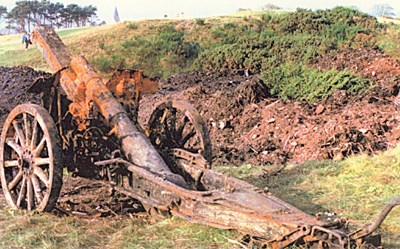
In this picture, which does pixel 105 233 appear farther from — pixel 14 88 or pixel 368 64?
pixel 14 88

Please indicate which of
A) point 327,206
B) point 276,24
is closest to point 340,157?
point 327,206

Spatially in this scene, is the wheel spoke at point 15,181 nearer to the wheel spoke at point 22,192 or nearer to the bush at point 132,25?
the wheel spoke at point 22,192

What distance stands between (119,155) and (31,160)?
93 centimetres

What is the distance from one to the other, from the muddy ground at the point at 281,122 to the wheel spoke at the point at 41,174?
0.39m

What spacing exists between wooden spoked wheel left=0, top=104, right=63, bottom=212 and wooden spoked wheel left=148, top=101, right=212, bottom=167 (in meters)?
1.42

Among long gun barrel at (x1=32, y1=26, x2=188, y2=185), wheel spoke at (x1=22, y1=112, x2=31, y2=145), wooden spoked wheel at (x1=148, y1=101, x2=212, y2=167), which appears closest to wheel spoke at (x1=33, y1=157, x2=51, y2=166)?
wheel spoke at (x1=22, y1=112, x2=31, y2=145)

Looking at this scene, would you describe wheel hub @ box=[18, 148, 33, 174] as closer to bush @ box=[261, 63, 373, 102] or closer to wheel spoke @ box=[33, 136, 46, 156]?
wheel spoke @ box=[33, 136, 46, 156]

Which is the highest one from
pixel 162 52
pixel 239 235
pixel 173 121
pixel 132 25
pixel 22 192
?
pixel 132 25

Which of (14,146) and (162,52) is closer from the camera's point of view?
(14,146)

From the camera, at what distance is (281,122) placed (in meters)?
12.0

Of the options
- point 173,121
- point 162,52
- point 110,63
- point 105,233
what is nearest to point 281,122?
point 173,121

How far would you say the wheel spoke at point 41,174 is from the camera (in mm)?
5887

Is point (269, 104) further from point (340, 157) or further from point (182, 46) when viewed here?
point (182, 46)

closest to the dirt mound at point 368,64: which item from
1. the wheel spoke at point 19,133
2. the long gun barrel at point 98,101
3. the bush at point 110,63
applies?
the long gun barrel at point 98,101
